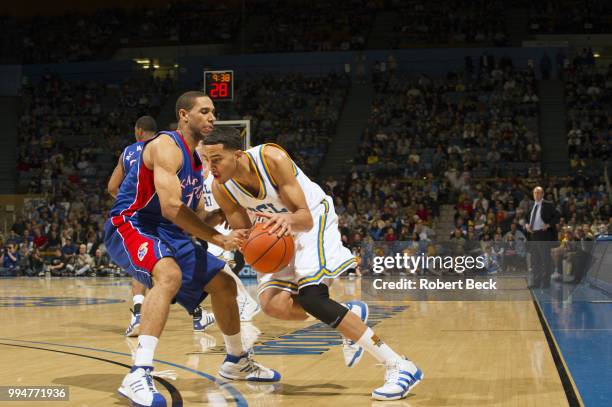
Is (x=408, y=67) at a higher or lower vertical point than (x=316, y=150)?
higher

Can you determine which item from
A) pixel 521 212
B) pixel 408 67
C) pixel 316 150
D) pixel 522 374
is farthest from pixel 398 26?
pixel 522 374

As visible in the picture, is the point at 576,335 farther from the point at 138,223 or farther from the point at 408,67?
the point at 408,67

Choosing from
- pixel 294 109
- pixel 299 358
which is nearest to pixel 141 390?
pixel 299 358

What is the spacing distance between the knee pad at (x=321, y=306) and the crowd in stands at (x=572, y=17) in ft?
78.1

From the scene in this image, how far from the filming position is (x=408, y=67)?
25.7 metres

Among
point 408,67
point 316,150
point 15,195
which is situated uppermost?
point 408,67

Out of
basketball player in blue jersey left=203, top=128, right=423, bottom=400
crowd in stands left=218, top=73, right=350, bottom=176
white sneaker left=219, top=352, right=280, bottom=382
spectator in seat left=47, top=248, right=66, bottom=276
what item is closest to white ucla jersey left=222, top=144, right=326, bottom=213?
basketball player in blue jersey left=203, top=128, right=423, bottom=400

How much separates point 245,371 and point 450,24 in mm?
23567

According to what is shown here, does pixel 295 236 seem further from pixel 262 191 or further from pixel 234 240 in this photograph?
pixel 234 240

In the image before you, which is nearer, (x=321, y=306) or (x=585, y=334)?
(x=321, y=306)

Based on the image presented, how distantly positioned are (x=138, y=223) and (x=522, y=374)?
8.15 ft

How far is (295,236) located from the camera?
4594mm

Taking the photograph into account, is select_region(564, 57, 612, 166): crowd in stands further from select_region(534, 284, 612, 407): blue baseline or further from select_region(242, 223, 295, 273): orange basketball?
select_region(242, 223, 295, 273): orange basketball

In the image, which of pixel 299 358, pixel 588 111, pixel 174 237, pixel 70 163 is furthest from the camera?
pixel 70 163
